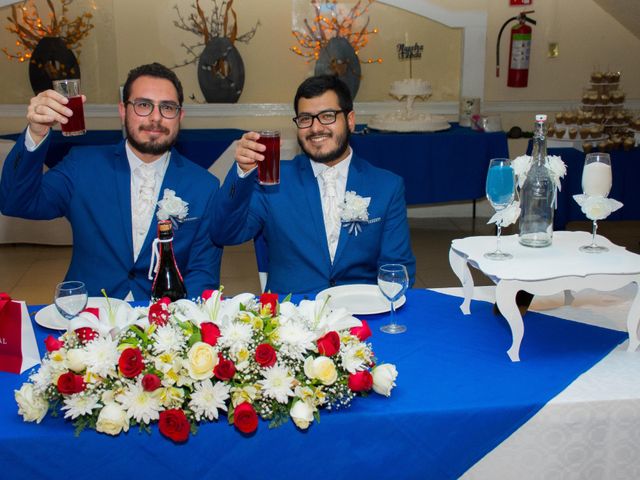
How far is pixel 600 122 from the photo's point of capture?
5.15m

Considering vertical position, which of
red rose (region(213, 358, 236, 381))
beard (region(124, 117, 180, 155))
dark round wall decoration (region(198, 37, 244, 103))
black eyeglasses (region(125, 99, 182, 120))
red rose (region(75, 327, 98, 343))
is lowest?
red rose (region(213, 358, 236, 381))

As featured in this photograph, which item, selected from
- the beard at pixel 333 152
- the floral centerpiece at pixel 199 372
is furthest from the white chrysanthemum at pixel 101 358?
the beard at pixel 333 152

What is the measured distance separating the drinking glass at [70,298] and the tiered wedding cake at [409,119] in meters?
4.26

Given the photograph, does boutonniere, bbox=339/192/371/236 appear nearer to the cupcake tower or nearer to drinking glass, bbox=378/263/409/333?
drinking glass, bbox=378/263/409/333

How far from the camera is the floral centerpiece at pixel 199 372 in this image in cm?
146

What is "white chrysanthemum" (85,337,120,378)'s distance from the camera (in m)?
1.46

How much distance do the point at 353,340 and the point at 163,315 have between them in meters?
0.41

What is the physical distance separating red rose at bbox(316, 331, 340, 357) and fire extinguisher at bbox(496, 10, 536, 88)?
579cm

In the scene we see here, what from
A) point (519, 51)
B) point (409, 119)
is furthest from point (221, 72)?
point (519, 51)

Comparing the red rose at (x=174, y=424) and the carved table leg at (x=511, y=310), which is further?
the carved table leg at (x=511, y=310)

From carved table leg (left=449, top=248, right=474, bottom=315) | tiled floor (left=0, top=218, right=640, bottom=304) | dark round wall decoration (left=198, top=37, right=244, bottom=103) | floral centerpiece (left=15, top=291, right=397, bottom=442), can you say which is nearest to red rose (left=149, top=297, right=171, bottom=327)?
floral centerpiece (left=15, top=291, right=397, bottom=442)

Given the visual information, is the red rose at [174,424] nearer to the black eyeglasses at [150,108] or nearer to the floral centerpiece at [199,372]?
the floral centerpiece at [199,372]

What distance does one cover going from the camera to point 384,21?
6793mm

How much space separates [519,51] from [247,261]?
127 inches
